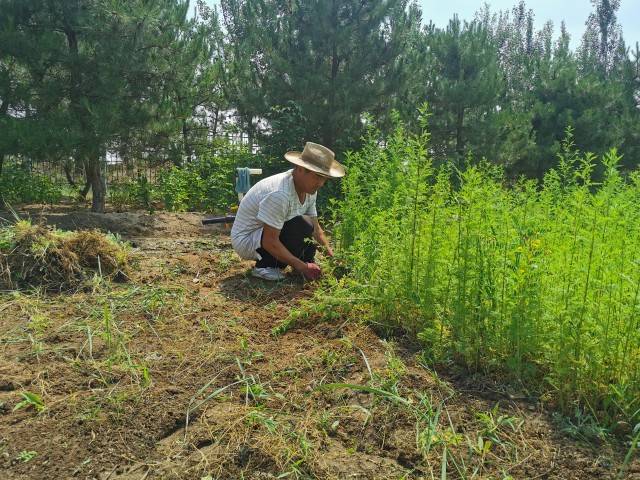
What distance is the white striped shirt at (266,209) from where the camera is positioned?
3.93 meters

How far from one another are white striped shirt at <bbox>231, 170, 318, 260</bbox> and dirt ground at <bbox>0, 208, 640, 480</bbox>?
0.76m

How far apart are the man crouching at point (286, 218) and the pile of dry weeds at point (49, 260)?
1.01 m

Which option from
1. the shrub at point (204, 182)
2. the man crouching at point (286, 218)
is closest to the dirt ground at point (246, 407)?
the man crouching at point (286, 218)

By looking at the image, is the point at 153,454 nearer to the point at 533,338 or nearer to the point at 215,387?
the point at 215,387

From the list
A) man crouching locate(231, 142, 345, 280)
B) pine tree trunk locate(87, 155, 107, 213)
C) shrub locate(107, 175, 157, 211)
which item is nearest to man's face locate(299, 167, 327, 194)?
man crouching locate(231, 142, 345, 280)

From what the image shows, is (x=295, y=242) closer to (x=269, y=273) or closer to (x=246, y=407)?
(x=269, y=273)

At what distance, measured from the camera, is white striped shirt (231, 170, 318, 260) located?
393 cm

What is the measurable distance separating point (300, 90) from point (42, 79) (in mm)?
3959

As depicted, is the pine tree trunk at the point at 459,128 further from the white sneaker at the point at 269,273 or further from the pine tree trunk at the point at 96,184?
the white sneaker at the point at 269,273

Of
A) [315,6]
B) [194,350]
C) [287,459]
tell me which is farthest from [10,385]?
[315,6]

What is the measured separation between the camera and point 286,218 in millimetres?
4117

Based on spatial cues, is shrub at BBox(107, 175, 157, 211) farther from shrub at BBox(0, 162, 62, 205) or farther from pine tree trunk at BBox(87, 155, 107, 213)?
shrub at BBox(0, 162, 62, 205)

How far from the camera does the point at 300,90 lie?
952cm

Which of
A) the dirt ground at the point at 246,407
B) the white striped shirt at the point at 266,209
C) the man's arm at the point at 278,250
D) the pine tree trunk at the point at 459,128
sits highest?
the pine tree trunk at the point at 459,128
